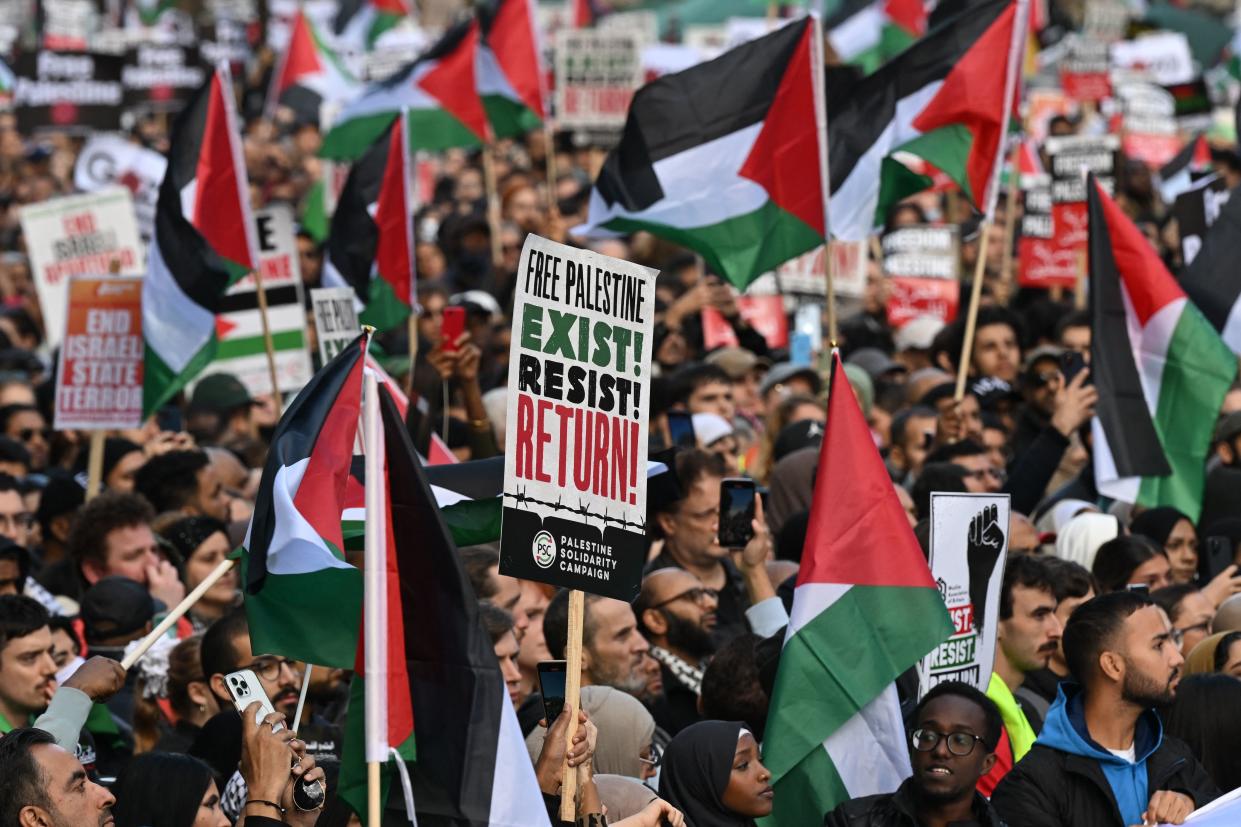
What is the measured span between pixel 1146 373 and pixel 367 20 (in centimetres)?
1899

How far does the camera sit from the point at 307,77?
22594mm

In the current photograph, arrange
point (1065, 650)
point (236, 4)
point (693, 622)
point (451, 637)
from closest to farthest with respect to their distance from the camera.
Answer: point (451, 637) → point (1065, 650) → point (693, 622) → point (236, 4)

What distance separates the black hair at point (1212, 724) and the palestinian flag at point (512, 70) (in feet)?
30.4

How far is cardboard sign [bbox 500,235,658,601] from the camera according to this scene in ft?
18.8

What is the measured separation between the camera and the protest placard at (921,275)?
15.6 meters

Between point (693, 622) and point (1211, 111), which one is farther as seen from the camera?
point (1211, 111)

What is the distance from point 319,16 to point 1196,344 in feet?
65.9

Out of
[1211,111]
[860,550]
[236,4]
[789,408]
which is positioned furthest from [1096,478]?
[236,4]

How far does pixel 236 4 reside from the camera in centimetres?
3341

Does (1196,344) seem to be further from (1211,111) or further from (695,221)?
(1211,111)

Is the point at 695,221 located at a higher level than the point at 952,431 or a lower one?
higher

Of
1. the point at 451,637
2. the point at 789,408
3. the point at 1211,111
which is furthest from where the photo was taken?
the point at 1211,111

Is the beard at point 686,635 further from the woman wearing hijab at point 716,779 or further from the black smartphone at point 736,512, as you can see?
the woman wearing hijab at point 716,779

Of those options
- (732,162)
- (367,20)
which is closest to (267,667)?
(732,162)
